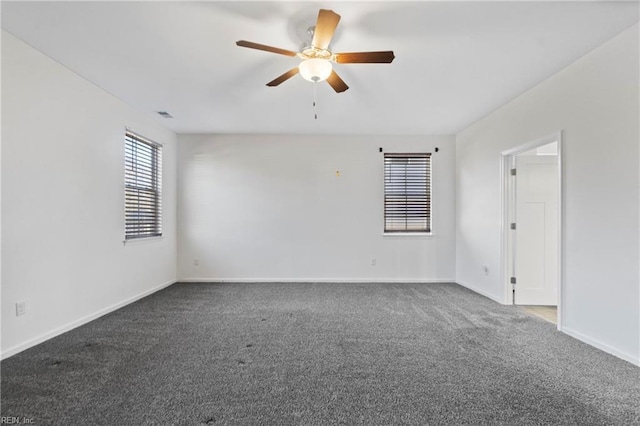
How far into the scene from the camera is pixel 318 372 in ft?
6.95

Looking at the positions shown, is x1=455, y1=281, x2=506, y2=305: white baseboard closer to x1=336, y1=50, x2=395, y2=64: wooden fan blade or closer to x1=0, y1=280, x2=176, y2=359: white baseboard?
x1=336, y1=50, x2=395, y2=64: wooden fan blade

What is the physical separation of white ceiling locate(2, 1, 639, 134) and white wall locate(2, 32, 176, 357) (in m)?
0.25

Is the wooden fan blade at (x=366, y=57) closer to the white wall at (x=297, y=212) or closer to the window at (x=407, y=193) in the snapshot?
the white wall at (x=297, y=212)

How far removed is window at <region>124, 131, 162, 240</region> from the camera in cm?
383

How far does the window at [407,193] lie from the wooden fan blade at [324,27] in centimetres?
325

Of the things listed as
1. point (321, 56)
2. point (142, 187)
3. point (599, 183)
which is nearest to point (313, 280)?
point (142, 187)

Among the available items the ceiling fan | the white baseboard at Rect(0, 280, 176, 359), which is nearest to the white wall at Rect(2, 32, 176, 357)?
the white baseboard at Rect(0, 280, 176, 359)

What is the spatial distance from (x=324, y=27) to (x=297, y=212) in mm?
3403

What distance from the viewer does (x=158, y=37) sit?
2.32 meters

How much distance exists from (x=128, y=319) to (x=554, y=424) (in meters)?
3.79

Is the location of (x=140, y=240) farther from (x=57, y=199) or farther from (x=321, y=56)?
(x=321, y=56)

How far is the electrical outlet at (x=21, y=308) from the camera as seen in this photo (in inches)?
94.0


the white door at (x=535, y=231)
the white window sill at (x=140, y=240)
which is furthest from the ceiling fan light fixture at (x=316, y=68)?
the white window sill at (x=140, y=240)

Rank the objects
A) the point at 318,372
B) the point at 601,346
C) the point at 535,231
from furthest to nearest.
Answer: the point at 535,231 < the point at 601,346 < the point at 318,372
